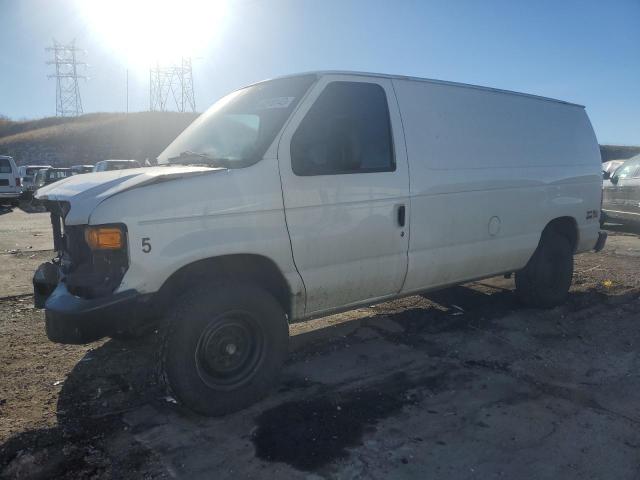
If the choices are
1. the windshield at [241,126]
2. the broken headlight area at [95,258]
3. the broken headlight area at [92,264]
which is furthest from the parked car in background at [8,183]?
the broken headlight area at [92,264]

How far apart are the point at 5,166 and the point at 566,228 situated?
21410mm

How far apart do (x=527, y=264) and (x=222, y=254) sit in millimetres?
3650

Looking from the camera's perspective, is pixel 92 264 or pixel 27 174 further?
pixel 27 174

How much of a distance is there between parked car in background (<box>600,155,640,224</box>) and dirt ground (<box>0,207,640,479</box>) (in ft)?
18.6

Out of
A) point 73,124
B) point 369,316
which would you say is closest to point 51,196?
point 369,316

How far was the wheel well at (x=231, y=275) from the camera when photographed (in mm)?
3348

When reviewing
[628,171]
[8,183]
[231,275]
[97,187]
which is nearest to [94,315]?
[97,187]

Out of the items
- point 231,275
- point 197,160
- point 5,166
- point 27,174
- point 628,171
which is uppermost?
point 5,166

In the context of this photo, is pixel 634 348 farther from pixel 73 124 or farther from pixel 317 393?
pixel 73 124

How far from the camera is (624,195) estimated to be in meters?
10.8

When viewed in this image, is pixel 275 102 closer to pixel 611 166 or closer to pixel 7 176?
pixel 611 166

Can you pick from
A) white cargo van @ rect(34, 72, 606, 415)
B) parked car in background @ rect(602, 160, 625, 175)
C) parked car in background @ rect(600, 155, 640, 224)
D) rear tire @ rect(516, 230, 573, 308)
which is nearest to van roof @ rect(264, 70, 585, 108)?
white cargo van @ rect(34, 72, 606, 415)

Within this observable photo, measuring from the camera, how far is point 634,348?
4.73 meters

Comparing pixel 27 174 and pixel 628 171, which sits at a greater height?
pixel 27 174
